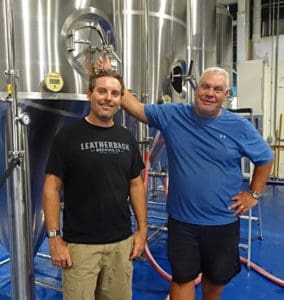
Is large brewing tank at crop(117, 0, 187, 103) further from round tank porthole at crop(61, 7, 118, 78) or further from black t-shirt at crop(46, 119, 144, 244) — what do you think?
black t-shirt at crop(46, 119, 144, 244)

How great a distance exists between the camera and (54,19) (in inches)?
57.0

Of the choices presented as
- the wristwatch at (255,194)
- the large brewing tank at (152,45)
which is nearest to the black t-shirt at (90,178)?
the wristwatch at (255,194)

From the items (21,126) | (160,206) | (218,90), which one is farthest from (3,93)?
(160,206)

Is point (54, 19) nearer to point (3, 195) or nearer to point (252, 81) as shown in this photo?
point (3, 195)

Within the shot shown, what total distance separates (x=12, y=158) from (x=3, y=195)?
462 mm

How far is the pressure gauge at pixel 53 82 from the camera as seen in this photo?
55.4 inches

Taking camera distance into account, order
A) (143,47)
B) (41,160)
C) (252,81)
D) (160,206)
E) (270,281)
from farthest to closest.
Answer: (252,81)
(160,206)
(270,281)
(143,47)
(41,160)

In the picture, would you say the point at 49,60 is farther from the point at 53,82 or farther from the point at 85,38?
the point at 85,38

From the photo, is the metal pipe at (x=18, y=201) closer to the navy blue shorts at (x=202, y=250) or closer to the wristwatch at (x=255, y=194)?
the navy blue shorts at (x=202, y=250)

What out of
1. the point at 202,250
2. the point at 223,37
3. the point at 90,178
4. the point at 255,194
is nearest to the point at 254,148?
the point at 255,194

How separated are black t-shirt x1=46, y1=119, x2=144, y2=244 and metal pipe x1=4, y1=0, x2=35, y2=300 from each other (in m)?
0.20

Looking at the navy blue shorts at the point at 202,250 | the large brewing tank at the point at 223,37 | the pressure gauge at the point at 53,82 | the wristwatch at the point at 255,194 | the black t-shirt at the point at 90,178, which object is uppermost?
the large brewing tank at the point at 223,37

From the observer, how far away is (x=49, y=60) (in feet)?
4.70

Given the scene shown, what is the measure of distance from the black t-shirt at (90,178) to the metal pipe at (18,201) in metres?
0.20
